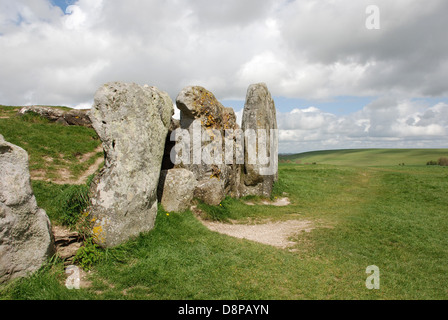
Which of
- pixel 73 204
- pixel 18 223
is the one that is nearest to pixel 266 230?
pixel 73 204

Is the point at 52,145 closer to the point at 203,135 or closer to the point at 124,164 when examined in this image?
the point at 203,135

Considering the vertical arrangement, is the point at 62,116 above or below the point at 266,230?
above

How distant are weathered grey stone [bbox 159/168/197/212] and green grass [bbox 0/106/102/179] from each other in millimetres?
5563

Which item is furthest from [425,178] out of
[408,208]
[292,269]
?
[292,269]

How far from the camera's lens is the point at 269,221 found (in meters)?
12.0

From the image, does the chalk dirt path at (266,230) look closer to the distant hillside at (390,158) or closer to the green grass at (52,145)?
the green grass at (52,145)

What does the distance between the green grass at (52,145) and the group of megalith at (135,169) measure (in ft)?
17.5

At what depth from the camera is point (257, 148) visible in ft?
51.2

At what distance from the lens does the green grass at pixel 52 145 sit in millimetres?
13758

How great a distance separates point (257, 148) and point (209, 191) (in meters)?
4.73

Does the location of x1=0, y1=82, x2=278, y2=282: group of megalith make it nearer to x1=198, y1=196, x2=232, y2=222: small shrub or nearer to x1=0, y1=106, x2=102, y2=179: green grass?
x1=198, y1=196, x2=232, y2=222: small shrub

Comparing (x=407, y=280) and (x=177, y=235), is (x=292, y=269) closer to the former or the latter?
(x=407, y=280)

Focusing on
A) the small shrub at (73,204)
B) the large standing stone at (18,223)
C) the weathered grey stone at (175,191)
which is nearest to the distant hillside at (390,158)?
the weathered grey stone at (175,191)

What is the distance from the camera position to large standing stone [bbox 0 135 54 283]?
5665mm
